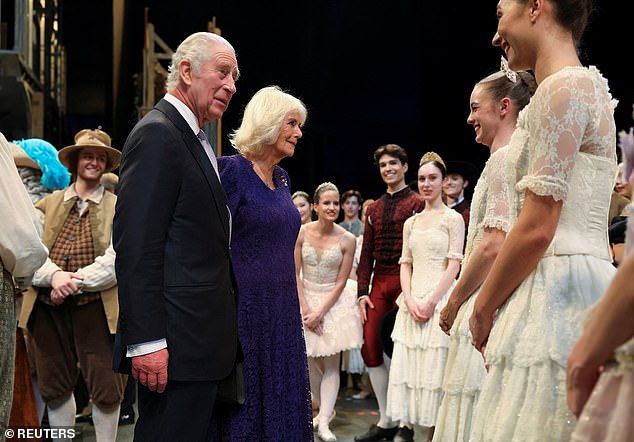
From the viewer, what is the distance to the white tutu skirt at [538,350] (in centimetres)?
161

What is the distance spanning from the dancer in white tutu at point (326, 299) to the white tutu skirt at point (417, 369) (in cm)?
64

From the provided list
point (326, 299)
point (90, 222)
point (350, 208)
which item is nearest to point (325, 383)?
point (326, 299)

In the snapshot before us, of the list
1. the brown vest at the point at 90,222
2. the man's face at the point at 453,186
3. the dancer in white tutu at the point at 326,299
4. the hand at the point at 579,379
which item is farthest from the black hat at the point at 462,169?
the hand at the point at 579,379

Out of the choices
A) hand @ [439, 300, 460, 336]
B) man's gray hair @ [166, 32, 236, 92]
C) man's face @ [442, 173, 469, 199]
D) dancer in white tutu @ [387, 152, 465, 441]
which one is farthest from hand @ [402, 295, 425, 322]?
man's gray hair @ [166, 32, 236, 92]

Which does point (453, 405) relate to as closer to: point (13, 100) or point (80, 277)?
point (80, 277)

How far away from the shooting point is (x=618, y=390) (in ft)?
3.56

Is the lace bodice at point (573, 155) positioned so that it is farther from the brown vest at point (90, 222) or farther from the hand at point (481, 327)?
the brown vest at point (90, 222)

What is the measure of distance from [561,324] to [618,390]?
59 centimetres

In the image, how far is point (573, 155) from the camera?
65.1 inches

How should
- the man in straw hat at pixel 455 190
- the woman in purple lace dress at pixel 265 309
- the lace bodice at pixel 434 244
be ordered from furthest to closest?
the man in straw hat at pixel 455 190 < the lace bodice at pixel 434 244 < the woman in purple lace dress at pixel 265 309

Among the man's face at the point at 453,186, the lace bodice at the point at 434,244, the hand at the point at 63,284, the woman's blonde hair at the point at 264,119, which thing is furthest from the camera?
the man's face at the point at 453,186

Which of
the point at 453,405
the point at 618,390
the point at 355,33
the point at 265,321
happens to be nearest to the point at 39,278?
the point at 265,321

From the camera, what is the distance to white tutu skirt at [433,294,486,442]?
8.66 feet

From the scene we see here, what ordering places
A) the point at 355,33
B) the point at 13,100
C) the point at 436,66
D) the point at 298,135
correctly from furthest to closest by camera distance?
the point at 355,33, the point at 436,66, the point at 13,100, the point at 298,135
